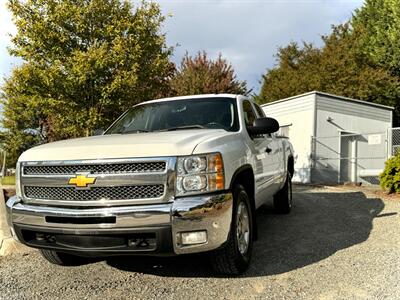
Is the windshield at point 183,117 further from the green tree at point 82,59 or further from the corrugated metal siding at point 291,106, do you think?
the corrugated metal siding at point 291,106

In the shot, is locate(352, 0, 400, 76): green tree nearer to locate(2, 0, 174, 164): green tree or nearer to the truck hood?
locate(2, 0, 174, 164): green tree

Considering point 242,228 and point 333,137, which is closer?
point 242,228

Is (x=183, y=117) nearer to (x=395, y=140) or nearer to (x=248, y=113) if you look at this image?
(x=248, y=113)

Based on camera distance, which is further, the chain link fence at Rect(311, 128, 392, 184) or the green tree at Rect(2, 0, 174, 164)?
the chain link fence at Rect(311, 128, 392, 184)

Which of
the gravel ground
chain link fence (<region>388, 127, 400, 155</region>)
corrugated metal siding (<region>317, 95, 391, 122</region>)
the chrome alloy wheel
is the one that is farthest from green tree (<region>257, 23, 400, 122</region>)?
the chrome alloy wheel

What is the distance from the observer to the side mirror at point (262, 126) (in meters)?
5.14

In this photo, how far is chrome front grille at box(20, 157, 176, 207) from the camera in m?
3.78

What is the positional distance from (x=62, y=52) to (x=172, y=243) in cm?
698

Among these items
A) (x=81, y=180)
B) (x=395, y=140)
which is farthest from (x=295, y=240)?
(x=395, y=140)

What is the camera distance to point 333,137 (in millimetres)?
17094

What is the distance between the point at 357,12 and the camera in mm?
28531

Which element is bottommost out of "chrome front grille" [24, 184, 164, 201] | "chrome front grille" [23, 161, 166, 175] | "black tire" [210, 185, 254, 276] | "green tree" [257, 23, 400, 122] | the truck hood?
"black tire" [210, 185, 254, 276]

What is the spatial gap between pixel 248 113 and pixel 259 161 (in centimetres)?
77

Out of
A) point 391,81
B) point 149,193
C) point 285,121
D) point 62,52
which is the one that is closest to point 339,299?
point 149,193
